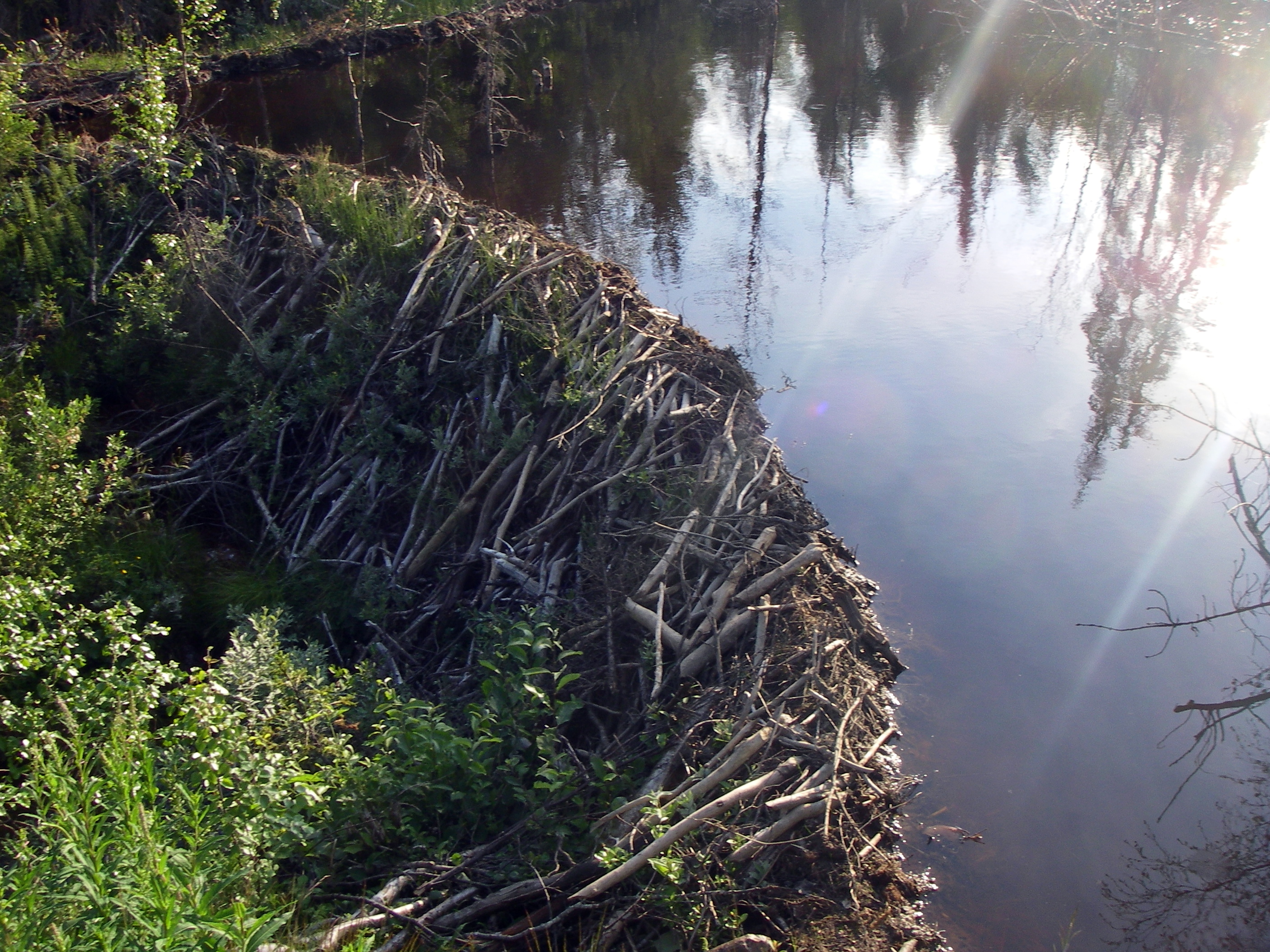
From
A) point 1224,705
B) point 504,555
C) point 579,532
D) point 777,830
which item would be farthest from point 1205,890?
point 504,555

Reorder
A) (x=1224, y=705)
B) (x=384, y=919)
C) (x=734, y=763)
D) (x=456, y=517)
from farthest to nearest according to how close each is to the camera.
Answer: (x=456, y=517)
(x=1224, y=705)
(x=734, y=763)
(x=384, y=919)

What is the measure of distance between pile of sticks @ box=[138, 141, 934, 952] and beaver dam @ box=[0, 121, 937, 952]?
0.07ft

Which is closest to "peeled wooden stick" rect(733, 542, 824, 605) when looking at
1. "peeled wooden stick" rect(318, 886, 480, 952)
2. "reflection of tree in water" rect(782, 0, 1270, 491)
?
"peeled wooden stick" rect(318, 886, 480, 952)

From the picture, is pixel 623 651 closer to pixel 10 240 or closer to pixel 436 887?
pixel 436 887

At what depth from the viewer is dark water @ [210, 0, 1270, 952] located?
488cm

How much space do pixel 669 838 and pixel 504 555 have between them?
2.23m

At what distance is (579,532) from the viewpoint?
5180 millimetres

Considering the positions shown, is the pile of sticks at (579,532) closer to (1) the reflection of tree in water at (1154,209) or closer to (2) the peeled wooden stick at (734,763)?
(2) the peeled wooden stick at (734,763)

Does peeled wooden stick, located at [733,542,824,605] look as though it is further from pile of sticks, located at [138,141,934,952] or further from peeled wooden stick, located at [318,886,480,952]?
peeled wooden stick, located at [318,886,480,952]

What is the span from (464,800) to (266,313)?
4.82m

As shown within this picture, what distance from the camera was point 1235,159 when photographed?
483 inches

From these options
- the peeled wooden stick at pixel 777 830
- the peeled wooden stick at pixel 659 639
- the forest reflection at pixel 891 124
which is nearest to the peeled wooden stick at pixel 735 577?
the peeled wooden stick at pixel 659 639

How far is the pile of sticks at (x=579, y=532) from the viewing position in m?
3.51

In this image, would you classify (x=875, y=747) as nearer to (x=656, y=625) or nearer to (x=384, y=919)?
(x=656, y=625)
